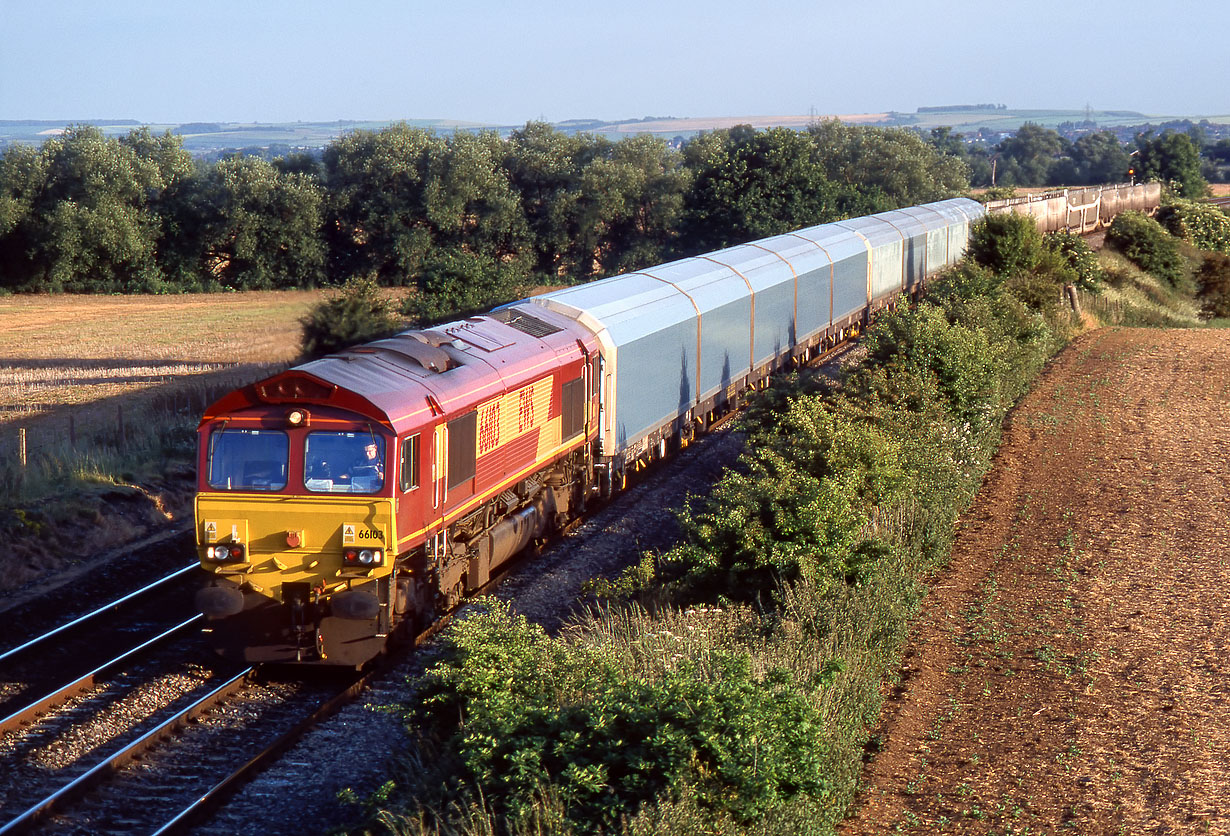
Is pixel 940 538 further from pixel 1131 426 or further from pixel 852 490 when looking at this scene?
pixel 1131 426

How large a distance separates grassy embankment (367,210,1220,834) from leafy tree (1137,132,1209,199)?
Result: 270ft

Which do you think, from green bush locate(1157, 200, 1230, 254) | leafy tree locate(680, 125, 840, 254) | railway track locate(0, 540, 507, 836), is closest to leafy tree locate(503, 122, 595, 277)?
leafy tree locate(680, 125, 840, 254)

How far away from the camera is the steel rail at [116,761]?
9.01 m

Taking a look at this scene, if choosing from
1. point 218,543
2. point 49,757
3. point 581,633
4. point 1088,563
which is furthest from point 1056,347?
point 49,757

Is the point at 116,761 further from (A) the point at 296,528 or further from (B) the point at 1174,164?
(B) the point at 1174,164

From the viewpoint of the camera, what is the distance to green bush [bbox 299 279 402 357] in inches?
953

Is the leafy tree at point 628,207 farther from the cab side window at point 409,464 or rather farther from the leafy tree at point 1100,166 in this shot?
the leafy tree at point 1100,166

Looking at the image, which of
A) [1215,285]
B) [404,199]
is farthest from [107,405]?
[1215,285]

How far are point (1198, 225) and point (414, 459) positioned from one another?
194 ft

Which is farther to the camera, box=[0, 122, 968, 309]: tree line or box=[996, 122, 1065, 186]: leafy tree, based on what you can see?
box=[996, 122, 1065, 186]: leafy tree

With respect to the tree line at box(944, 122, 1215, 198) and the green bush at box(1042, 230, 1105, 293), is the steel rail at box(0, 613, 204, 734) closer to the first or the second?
the green bush at box(1042, 230, 1105, 293)

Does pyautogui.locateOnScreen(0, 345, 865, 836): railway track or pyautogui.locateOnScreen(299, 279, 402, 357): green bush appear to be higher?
pyautogui.locateOnScreen(299, 279, 402, 357): green bush

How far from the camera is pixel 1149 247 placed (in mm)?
49375

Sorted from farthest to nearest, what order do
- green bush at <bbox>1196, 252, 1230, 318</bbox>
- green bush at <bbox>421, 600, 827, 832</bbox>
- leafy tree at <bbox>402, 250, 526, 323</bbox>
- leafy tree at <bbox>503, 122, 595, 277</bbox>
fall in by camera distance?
1. leafy tree at <bbox>503, 122, 595, 277</bbox>
2. green bush at <bbox>1196, 252, 1230, 318</bbox>
3. leafy tree at <bbox>402, 250, 526, 323</bbox>
4. green bush at <bbox>421, 600, 827, 832</bbox>
